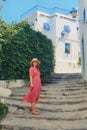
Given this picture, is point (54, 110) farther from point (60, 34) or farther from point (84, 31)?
point (60, 34)

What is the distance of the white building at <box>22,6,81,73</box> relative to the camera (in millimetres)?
28781

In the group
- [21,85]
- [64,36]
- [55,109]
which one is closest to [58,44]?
[64,36]

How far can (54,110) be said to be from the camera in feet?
35.7

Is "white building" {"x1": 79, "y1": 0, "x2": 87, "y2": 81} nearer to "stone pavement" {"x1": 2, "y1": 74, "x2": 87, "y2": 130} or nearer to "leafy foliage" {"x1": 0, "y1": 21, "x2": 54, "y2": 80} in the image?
"stone pavement" {"x1": 2, "y1": 74, "x2": 87, "y2": 130}

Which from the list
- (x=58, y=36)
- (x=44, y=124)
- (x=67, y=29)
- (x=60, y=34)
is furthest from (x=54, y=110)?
(x=67, y=29)

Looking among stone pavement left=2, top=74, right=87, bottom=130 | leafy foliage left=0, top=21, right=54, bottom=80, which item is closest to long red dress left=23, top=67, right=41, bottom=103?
stone pavement left=2, top=74, right=87, bottom=130

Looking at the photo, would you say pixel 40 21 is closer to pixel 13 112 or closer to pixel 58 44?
pixel 58 44

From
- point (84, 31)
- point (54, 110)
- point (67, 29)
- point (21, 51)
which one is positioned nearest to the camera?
point (54, 110)

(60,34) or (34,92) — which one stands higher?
(60,34)

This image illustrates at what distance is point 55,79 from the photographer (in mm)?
16766

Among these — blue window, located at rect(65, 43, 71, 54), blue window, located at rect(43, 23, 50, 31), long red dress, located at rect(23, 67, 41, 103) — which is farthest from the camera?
blue window, located at rect(65, 43, 71, 54)

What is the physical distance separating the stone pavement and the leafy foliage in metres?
0.96

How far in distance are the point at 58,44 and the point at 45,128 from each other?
822 inches

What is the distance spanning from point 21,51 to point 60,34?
579 inches
